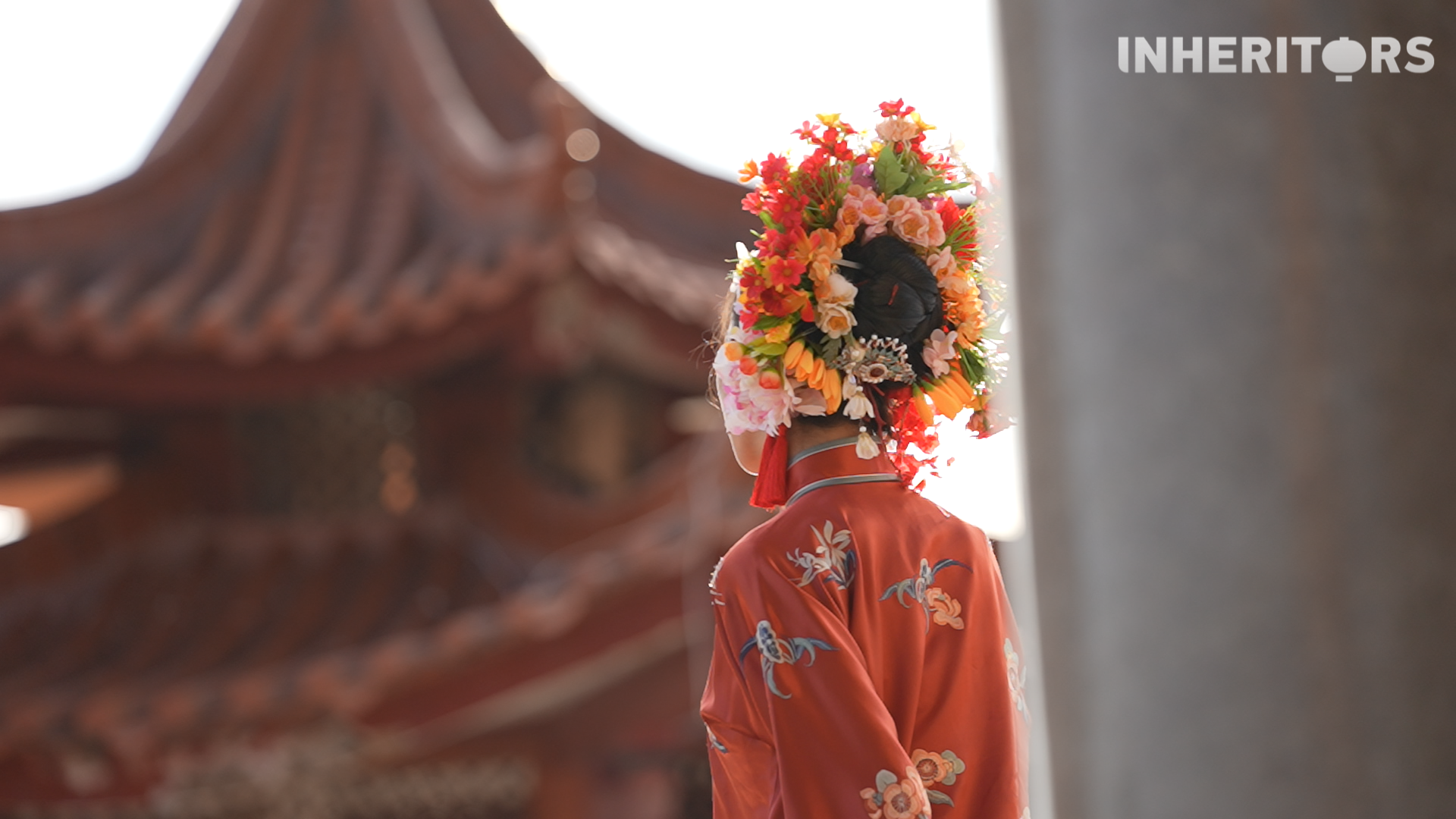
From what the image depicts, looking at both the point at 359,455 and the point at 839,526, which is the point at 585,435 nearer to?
the point at 359,455

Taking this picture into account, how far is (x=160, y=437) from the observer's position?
539 cm

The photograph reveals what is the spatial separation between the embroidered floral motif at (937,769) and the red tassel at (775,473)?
14.0 inches

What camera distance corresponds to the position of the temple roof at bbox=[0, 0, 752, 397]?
4.65 m

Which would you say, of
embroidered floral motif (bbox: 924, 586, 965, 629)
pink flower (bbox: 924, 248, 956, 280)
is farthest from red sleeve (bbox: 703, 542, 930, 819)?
pink flower (bbox: 924, 248, 956, 280)

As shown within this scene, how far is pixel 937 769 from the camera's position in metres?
1.58

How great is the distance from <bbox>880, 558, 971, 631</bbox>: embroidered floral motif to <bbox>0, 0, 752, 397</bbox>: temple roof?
2.86 m

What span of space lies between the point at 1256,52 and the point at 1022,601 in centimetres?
31

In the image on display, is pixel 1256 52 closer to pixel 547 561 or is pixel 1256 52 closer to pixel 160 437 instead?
pixel 547 561

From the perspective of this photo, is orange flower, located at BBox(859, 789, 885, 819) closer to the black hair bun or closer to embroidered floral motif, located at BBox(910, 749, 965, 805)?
embroidered floral motif, located at BBox(910, 749, 965, 805)

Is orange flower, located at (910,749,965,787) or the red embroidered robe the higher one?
the red embroidered robe

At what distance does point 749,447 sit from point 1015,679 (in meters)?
0.44

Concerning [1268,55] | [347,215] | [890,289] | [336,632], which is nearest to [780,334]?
[890,289]

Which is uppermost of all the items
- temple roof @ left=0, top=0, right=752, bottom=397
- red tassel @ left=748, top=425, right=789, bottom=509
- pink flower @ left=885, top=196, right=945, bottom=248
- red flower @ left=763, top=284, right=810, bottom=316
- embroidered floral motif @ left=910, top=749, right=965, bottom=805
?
temple roof @ left=0, top=0, right=752, bottom=397

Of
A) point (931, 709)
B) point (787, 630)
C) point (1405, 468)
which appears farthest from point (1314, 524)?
point (931, 709)
